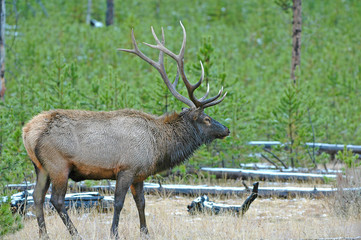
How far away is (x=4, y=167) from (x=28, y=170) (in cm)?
314

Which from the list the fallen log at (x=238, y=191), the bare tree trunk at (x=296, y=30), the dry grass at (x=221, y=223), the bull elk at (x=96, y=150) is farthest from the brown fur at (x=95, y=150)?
the bare tree trunk at (x=296, y=30)

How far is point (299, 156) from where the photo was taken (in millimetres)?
11469

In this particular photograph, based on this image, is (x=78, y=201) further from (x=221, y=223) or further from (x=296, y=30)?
(x=296, y=30)

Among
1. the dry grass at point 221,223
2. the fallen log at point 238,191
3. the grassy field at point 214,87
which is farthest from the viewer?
the fallen log at point 238,191

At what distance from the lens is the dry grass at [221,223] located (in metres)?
6.32

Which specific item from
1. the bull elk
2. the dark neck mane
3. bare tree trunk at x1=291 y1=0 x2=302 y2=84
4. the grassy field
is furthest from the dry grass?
bare tree trunk at x1=291 y1=0 x2=302 y2=84

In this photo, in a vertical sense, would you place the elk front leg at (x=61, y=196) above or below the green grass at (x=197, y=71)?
below

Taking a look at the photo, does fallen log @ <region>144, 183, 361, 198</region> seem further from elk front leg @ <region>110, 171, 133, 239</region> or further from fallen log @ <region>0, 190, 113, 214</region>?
elk front leg @ <region>110, 171, 133, 239</region>

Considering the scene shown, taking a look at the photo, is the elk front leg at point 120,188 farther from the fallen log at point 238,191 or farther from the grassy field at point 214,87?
the fallen log at point 238,191

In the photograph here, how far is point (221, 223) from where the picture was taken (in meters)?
6.91

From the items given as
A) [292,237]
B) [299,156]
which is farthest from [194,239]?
[299,156]

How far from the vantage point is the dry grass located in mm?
6316

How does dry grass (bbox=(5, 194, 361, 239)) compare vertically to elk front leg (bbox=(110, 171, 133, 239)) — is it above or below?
below

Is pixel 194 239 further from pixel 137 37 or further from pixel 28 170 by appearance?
pixel 137 37
